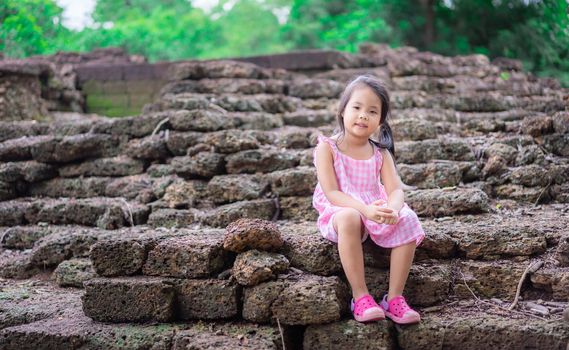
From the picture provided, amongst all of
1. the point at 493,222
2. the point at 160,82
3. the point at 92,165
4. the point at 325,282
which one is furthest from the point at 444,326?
the point at 160,82

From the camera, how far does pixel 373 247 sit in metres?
2.91

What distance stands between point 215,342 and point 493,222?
1.90 metres

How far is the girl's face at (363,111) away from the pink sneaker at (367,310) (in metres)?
0.88

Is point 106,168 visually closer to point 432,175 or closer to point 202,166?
point 202,166

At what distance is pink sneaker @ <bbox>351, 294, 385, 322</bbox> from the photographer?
2.58 meters

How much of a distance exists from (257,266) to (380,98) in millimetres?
1105

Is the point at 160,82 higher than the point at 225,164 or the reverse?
higher

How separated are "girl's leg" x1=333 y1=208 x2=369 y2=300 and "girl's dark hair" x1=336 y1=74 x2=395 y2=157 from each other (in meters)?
0.61

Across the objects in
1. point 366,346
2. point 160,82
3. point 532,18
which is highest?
point 532,18

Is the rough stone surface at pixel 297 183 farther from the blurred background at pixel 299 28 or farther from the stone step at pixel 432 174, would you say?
the blurred background at pixel 299 28

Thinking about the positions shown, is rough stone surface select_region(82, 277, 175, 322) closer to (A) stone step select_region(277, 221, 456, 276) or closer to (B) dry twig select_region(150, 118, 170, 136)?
(A) stone step select_region(277, 221, 456, 276)

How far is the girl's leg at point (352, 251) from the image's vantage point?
8.80 ft

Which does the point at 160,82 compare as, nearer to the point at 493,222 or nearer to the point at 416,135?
the point at 416,135

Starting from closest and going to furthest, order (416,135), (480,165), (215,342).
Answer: (215,342) < (480,165) < (416,135)
